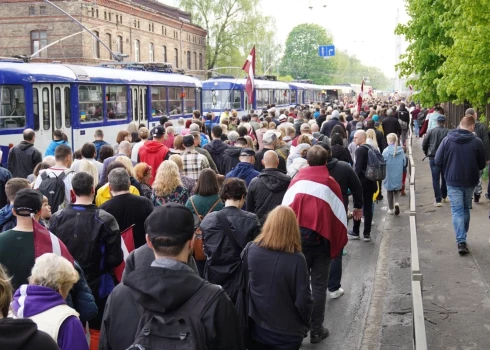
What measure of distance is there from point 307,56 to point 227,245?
11572cm

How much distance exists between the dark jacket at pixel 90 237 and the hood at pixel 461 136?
6378 millimetres

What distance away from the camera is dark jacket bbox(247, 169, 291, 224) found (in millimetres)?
8117

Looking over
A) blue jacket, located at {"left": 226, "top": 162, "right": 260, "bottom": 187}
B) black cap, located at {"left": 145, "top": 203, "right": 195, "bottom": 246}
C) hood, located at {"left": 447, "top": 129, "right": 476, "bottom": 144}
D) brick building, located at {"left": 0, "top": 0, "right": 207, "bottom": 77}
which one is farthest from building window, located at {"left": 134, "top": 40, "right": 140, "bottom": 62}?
black cap, located at {"left": 145, "top": 203, "right": 195, "bottom": 246}

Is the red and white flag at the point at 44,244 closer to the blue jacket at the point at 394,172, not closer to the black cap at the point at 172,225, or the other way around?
the black cap at the point at 172,225

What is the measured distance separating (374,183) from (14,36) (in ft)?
136

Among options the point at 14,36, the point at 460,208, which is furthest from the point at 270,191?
the point at 14,36

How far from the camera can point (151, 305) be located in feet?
11.1

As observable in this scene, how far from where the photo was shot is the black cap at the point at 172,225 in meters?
3.61

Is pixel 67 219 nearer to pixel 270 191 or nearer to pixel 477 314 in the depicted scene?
pixel 270 191

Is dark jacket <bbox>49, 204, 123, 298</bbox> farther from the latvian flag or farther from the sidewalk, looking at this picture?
the sidewalk

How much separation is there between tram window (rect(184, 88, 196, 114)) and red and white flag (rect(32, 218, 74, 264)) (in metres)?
27.0

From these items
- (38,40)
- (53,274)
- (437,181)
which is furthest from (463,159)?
(38,40)

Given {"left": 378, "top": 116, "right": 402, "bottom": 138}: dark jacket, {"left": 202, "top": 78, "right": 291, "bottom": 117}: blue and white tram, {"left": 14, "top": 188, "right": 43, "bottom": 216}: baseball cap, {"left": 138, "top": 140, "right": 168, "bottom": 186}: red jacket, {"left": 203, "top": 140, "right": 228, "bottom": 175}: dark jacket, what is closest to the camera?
{"left": 14, "top": 188, "right": 43, "bottom": 216}: baseball cap

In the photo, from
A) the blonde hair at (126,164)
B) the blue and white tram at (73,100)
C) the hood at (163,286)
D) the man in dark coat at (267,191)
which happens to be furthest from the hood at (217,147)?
the hood at (163,286)
